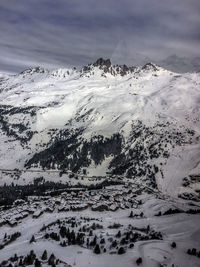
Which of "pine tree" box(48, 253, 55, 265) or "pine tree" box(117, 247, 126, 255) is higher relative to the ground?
"pine tree" box(117, 247, 126, 255)

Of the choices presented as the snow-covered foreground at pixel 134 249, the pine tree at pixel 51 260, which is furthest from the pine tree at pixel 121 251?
the pine tree at pixel 51 260

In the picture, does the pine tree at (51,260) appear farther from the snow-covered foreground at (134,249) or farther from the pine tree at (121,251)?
the pine tree at (121,251)

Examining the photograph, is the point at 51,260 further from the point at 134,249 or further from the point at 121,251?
the point at 134,249

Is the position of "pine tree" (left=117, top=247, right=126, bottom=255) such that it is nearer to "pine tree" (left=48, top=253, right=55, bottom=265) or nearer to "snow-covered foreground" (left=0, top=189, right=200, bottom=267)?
"snow-covered foreground" (left=0, top=189, right=200, bottom=267)

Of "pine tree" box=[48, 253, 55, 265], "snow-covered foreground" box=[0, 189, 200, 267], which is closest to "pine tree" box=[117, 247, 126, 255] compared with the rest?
"snow-covered foreground" box=[0, 189, 200, 267]

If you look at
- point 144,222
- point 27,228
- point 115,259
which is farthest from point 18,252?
point 144,222

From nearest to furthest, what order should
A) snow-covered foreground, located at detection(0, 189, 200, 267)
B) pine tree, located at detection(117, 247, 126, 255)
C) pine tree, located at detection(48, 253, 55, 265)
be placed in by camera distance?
1. snow-covered foreground, located at detection(0, 189, 200, 267)
2. pine tree, located at detection(48, 253, 55, 265)
3. pine tree, located at detection(117, 247, 126, 255)

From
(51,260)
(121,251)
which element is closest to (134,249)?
(121,251)

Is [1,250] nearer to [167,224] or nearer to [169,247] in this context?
[169,247]

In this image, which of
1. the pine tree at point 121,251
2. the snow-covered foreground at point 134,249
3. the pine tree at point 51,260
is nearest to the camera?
Result: the snow-covered foreground at point 134,249

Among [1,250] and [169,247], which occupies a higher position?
[169,247]

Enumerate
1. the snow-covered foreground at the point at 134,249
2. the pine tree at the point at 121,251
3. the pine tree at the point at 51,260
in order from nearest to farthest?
the snow-covered foreground at the point at 134,249 → the pine tree at the point at 51,260 → the pine tree at the point at 121,251
